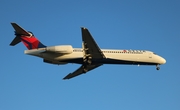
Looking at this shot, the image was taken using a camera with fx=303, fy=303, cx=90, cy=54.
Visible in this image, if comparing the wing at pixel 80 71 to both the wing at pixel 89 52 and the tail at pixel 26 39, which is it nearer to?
the wing at pixel 89 52

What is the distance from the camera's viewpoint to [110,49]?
123 feet

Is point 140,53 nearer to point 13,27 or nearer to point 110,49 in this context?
point 110,49

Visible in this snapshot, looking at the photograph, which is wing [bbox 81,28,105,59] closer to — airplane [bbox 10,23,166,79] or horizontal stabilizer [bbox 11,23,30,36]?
airplane [bbox 10,23,166,79]

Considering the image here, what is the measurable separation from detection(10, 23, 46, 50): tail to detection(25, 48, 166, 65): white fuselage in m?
1.57

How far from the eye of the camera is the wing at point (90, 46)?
3158cm

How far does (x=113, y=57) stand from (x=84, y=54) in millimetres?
4042

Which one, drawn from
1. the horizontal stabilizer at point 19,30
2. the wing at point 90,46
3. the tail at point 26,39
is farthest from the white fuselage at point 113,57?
the horizontal stabilizer at point 19,30

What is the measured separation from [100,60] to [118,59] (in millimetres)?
2542

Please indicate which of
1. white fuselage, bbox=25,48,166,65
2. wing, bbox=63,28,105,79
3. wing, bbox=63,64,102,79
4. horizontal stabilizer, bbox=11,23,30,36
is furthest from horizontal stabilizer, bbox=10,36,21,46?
wing, bbox=63,64,102,79

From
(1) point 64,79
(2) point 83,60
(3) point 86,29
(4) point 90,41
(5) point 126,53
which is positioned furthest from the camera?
(1) point 64,79

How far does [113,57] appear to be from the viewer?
36.9 metres

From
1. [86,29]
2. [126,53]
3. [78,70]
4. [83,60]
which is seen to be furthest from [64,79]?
[86,29]

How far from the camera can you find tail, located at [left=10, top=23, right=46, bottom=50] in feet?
117

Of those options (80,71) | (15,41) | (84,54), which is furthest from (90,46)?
(15,41)
